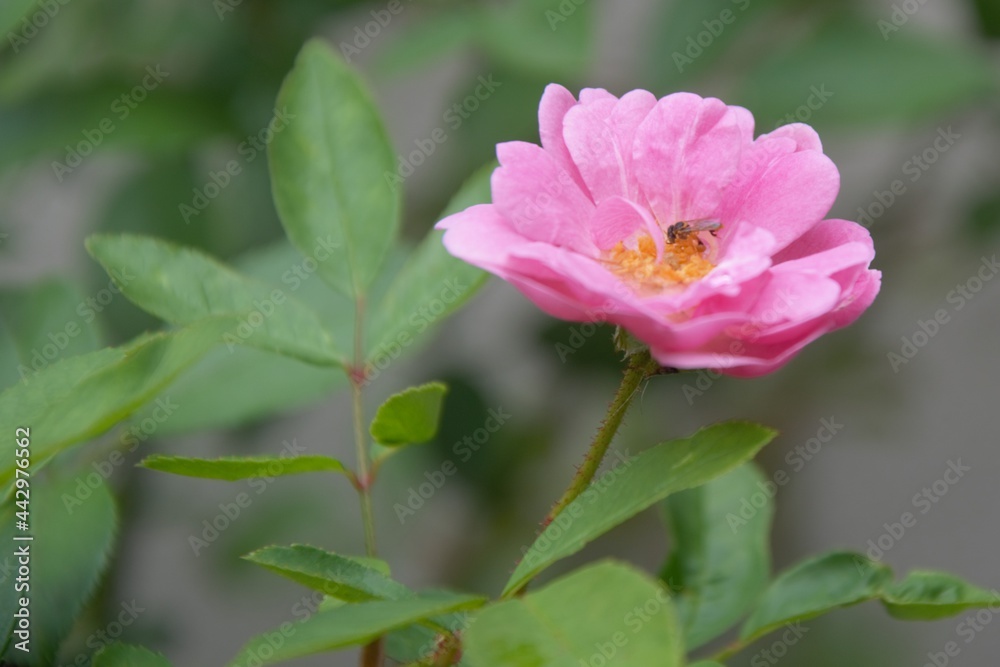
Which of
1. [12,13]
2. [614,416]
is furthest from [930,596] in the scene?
[12,13]

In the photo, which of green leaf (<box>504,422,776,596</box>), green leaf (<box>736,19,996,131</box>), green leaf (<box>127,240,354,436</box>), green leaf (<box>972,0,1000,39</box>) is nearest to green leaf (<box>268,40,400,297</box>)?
green leaf (<box>127,240,354,436</box>)

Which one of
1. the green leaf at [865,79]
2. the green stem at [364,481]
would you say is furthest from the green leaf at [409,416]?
the green leaf at [865,79]

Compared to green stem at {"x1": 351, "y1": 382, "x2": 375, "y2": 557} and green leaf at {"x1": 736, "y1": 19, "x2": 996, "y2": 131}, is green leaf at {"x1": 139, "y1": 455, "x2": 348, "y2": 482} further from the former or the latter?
green leaf at {"x1": 736, "y1": 19, "x2": 996, "y2": 131}

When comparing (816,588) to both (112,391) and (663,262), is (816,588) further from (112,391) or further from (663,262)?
(112,391)

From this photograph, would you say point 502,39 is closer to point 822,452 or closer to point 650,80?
point 650,80

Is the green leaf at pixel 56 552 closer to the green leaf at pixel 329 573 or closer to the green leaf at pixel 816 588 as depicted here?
the green leaf at pixel 329 573

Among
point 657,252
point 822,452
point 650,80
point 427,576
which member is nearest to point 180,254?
point 657,252
